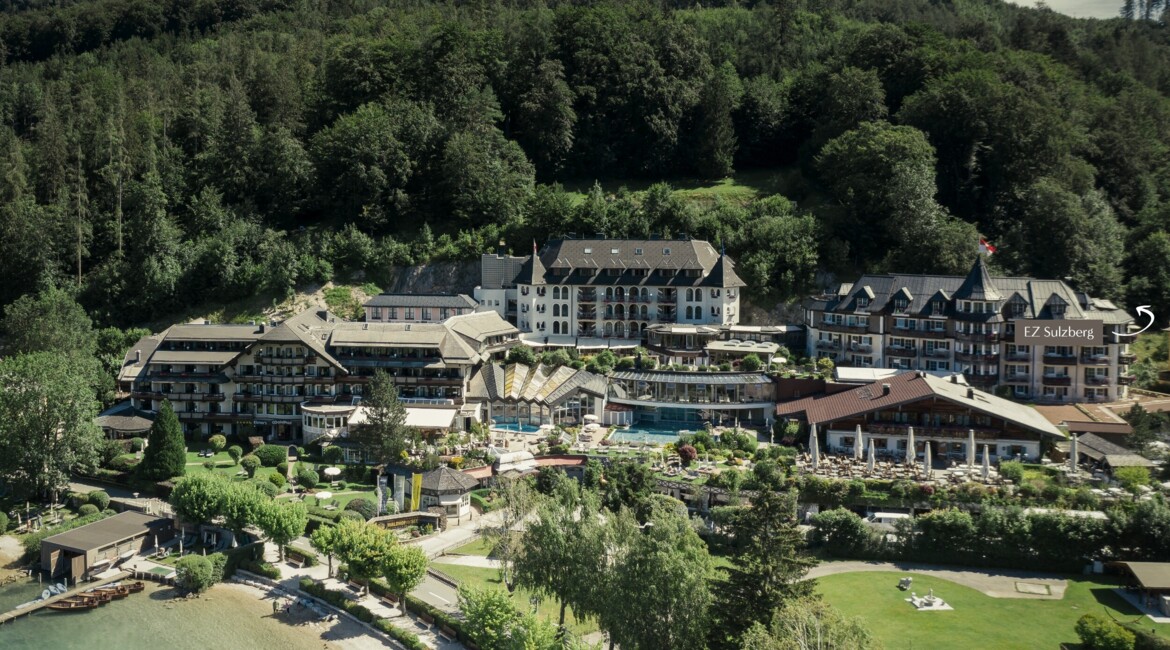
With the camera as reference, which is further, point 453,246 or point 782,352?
point 453,246

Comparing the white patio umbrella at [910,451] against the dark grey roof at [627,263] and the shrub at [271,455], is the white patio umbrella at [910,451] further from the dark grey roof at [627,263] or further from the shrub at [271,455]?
the shrub at [271,455]

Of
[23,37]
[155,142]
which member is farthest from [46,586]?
[23,37]

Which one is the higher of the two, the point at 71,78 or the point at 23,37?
the point at 23,37

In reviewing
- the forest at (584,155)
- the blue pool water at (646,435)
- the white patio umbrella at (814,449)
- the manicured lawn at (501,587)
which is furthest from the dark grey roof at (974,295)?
the manicured lawn at (501,587)

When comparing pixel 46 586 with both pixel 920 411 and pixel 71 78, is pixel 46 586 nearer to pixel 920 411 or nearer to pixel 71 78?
pixel 920 411

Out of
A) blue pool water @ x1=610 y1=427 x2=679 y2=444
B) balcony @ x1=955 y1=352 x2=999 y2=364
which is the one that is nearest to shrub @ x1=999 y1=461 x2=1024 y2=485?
balcony @ x1=955 y1=352 x2=999 y2=364

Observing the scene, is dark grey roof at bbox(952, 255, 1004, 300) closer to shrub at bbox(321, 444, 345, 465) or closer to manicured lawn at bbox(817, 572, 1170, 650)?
manicured lawn at bbox(817, 572, 1170, 650)

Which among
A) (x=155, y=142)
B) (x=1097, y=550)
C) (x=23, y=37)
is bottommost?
(x=1097, y=550)

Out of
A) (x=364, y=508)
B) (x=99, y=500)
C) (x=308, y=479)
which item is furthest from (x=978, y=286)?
(x=99, y=500)
